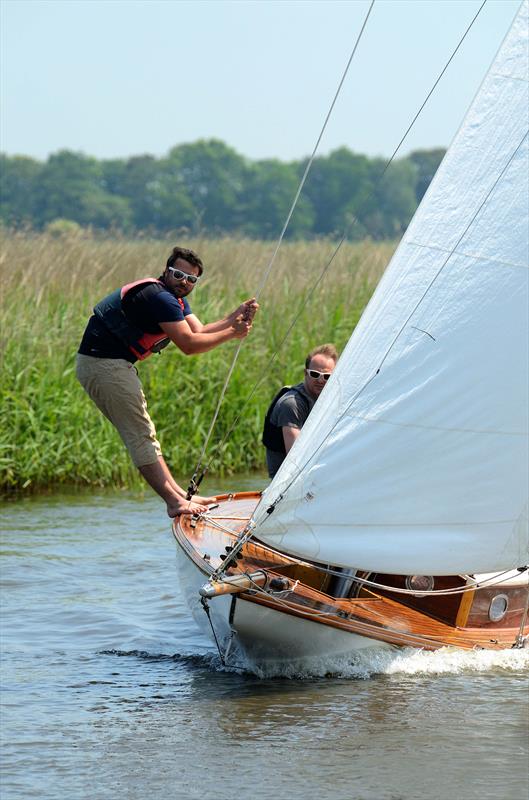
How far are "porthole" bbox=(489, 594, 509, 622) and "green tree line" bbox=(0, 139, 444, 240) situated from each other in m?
57.9

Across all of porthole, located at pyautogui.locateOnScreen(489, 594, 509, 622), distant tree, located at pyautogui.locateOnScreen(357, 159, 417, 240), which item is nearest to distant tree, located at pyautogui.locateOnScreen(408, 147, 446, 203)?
distant tree, located at pyautogui.locateOnScreen(357, 159, 417, 240)

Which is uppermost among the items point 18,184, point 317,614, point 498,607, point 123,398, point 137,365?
point 18,184

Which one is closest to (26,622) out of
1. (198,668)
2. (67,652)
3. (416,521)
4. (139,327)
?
(67,652)

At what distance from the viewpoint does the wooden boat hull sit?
21.1 feet

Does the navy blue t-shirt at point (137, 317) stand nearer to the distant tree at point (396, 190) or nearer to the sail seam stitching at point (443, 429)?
the sail seam stitching at point (443, 429)

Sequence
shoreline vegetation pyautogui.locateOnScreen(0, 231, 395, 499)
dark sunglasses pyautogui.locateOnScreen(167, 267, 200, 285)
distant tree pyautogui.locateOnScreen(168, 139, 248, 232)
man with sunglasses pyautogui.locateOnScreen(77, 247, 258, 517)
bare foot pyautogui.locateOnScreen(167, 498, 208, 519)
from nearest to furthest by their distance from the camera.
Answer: man with sunglasses pyautogui.locateOnScreen(77, 247, 258, 517)
dark sunglasses pyautogui.locateOnScreen(167, 267, 200, 285)
bare foot pyautogui.locateOnScreen(167, 498, 208, 519)
shoreline vegetation pyautogui.locateOnScreen(0, 231, 395, 499)
distant tree pyautogui.locateOnScreen(168, 139, 248, 232)

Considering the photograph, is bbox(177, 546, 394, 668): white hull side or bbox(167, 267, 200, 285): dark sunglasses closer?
bbox(177, 546, 394, 668): white hull side

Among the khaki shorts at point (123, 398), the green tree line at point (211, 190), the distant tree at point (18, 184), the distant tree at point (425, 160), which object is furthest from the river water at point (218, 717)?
the distant tree at point (425, 160)

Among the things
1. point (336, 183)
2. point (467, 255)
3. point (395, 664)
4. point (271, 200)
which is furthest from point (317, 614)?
point (336, 183)

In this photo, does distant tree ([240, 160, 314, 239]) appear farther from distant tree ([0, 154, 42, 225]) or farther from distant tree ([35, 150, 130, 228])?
distant tree ([0, 154, 42, 225])

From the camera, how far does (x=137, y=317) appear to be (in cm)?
734

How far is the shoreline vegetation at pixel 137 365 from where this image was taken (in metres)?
11.1

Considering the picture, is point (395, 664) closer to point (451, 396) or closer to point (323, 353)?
point (451, 396)

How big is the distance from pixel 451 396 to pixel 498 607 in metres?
1.68
